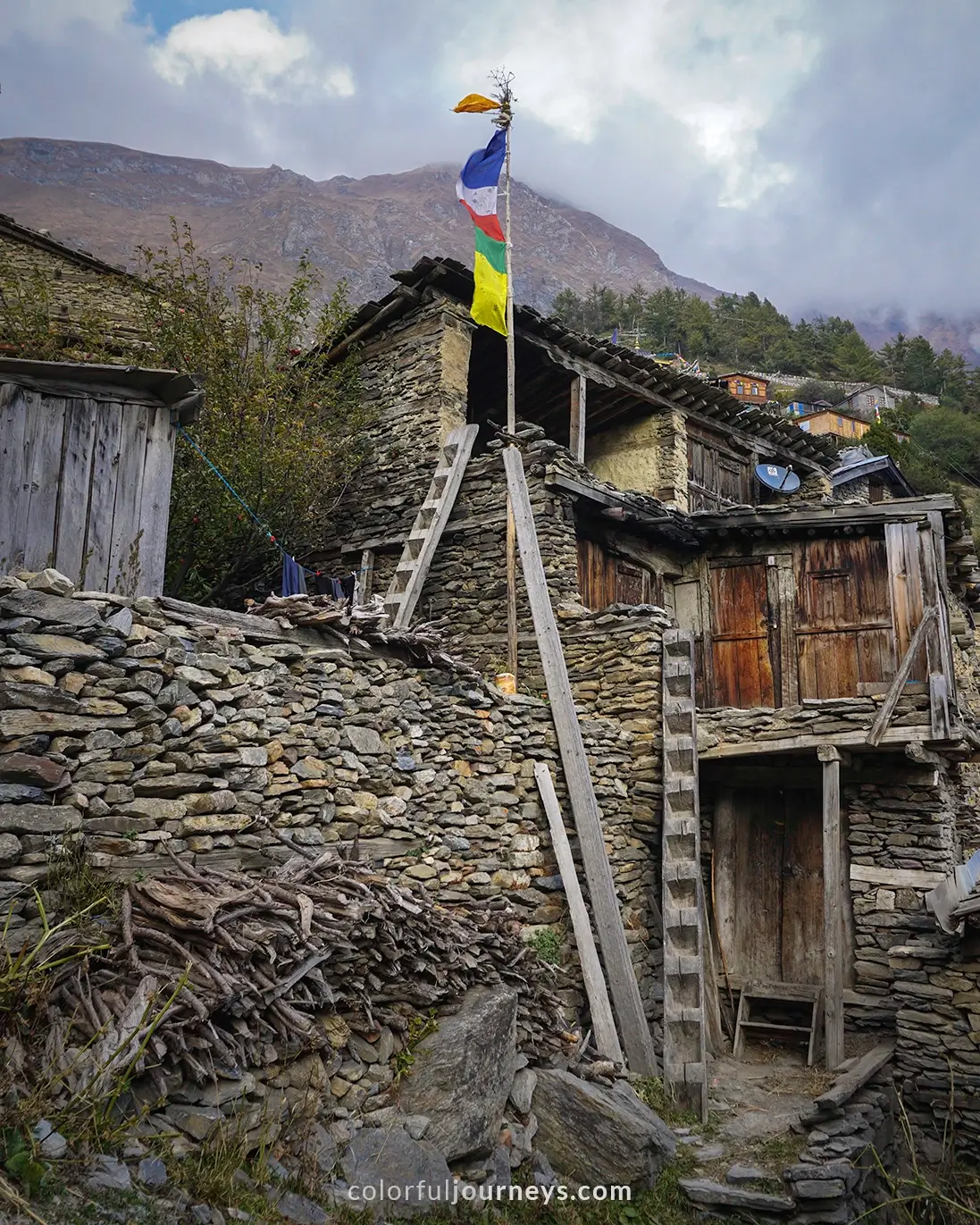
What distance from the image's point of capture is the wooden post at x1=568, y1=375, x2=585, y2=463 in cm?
1262

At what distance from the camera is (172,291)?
1048 centimetres

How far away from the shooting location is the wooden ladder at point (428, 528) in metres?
9.77

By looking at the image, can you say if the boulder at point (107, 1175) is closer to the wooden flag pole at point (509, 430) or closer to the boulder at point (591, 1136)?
the boulder at point (591, 1136)

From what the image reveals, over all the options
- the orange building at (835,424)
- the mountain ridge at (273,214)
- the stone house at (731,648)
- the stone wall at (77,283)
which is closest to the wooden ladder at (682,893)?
the stone house at (731,648)

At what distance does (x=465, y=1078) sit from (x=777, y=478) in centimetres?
1282

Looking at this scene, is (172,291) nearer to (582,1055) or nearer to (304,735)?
(304,735)

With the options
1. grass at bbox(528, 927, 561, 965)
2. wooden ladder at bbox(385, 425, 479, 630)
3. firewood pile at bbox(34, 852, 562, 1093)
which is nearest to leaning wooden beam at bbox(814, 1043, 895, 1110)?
grass at bbox(528, 927, 561, 965)

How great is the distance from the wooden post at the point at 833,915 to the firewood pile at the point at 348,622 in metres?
4.38

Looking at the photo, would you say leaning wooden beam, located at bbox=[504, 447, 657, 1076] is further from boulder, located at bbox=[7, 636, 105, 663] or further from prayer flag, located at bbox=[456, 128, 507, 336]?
boulder, located at bbox=[7, 636, 105, 663]

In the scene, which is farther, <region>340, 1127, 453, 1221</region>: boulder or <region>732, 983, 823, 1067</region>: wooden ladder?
<region>732, 983, 823, 1067</region>: wooden ladder

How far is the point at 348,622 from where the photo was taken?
6.14 meters

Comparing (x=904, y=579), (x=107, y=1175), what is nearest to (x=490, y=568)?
(x=904, y=579)

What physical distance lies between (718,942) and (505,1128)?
217 inches

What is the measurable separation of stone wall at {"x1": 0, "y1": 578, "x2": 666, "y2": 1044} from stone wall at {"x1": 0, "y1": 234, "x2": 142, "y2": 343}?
854 centimetres
